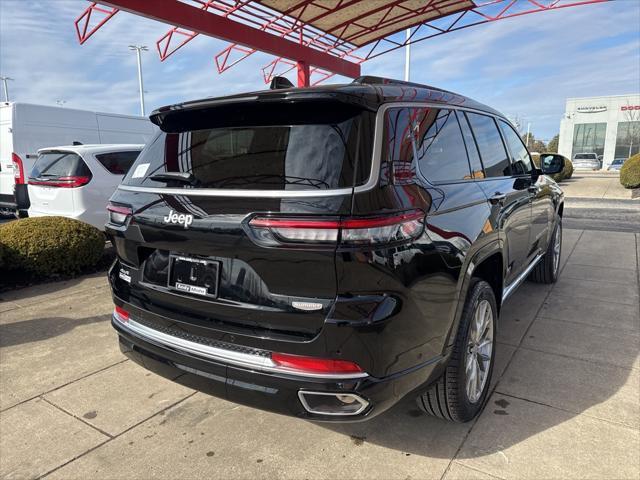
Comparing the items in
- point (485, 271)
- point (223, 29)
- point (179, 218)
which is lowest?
point (485, 271)

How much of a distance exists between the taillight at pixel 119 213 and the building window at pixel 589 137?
200 ft

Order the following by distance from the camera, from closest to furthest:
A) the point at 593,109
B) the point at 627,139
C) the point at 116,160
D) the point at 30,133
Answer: the point at 116,160
the point at 30,133
the point at 627,139
the point at 593,109

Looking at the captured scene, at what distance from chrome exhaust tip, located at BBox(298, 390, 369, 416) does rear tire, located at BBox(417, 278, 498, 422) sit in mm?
461

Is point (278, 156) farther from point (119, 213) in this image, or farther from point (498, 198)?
point (498, 198)

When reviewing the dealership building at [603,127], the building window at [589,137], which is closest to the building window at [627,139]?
the dealership building at [603,127]

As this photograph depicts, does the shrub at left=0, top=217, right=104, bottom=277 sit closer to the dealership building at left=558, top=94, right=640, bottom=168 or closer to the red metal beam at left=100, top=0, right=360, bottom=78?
the red metal beam at left=100, top=0, right=360, bottom=78

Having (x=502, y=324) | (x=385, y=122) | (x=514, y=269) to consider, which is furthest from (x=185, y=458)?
(x=502, y=324)

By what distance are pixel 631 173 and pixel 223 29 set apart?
52.8ft

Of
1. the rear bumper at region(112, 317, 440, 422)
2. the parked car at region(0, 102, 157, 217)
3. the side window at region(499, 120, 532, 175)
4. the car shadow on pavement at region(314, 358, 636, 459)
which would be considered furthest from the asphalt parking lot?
the parked car at region(0, 102, 157, 217)

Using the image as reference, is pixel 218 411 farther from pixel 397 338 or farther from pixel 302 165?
pixel 302 165

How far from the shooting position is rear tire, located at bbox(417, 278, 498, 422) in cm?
238

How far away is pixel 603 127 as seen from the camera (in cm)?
5212

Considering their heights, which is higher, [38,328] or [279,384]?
[279,384]

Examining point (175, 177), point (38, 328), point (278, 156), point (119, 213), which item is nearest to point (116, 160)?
point (38, 328)
